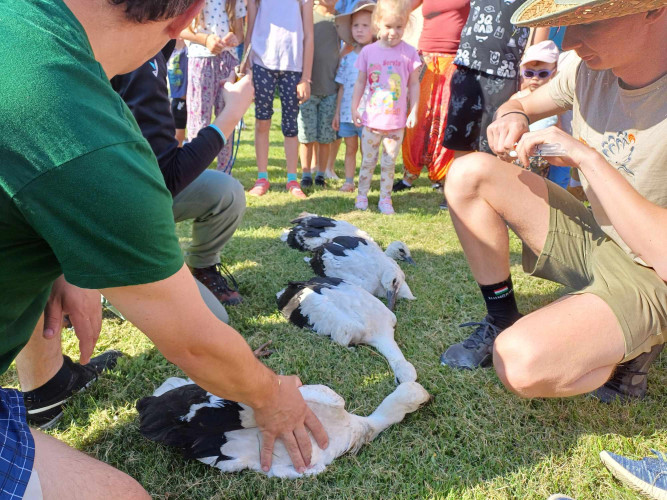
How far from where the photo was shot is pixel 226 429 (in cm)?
188

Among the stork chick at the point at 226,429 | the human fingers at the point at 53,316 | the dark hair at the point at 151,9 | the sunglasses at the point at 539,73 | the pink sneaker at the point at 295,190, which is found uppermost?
the dark hair at the point at 151,9

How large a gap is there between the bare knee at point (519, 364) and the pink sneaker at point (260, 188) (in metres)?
3.85

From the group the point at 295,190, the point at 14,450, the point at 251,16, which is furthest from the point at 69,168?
the point at 251,16

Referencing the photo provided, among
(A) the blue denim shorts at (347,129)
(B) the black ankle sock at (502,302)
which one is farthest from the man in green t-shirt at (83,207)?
(A) the blue denim shorts at (347,129)

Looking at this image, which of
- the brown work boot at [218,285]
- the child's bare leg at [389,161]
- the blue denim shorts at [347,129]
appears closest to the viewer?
the brown work boot at [218,285]

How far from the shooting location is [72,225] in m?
1.00

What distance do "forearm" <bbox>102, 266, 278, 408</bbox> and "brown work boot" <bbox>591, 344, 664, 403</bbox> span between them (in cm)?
168

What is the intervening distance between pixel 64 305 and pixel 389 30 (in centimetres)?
440

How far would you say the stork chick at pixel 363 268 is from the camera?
10.6ft

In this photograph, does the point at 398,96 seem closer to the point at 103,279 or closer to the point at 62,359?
the point at 62,359

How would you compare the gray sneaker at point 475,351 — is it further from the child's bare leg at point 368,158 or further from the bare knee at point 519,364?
the child's bare leg at point 368,158

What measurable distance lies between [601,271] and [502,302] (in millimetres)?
606

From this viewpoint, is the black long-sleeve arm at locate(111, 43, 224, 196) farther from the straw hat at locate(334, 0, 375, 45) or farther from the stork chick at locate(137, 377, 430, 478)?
the straw hat at locate(334, 0, 375, 45)

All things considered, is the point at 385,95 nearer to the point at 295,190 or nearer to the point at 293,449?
the point at 295,190
